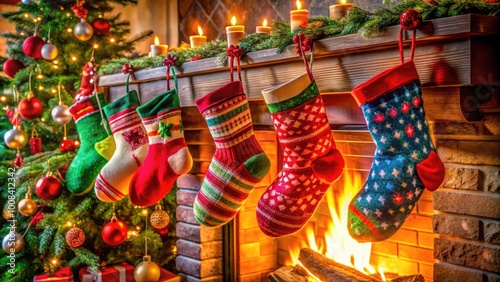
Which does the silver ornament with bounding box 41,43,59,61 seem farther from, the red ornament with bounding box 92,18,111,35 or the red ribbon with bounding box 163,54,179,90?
the red ribbon with bounding box 163,54,179,90

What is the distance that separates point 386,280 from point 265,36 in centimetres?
94

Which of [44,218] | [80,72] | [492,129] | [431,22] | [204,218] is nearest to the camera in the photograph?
[431,22]

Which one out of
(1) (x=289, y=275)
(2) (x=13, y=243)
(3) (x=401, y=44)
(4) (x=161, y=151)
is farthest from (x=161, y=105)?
(2) (x=13, y=243)

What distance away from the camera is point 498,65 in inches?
58.1

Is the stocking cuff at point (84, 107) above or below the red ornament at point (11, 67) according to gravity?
below

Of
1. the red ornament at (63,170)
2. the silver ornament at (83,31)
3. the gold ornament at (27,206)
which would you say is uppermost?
the silver ornament at (83,31)

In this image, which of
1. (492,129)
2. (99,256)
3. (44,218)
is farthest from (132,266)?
(492,129)

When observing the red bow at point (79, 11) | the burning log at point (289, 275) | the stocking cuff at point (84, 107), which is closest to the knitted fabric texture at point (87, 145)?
the stocking cuff at point (84, 107)

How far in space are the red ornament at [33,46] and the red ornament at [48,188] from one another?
60cm

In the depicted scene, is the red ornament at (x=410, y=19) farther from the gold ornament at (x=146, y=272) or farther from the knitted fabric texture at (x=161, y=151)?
the gold ornament at (x=146, y=272)

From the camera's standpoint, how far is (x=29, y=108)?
2.76m

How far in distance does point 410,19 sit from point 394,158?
0.37 m

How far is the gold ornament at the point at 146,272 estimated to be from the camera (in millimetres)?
2623

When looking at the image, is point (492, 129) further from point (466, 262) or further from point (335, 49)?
point (335, 49)
